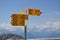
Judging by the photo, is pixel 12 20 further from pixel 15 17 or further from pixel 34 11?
pixel 34 11

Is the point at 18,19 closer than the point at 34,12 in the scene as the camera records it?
Yes

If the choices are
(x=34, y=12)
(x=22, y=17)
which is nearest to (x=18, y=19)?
(x=22, y=17)

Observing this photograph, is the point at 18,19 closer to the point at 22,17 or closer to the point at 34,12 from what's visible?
the point at 22,17

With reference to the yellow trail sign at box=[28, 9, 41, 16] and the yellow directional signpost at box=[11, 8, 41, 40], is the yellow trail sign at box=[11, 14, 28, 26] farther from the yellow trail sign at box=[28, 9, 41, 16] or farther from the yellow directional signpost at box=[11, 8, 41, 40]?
the yellow trail sign at box=[28, 9, 41, 16]

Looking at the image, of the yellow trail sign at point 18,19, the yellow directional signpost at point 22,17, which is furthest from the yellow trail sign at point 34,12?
the yellow trail sign at point 18,19

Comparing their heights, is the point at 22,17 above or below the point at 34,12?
below

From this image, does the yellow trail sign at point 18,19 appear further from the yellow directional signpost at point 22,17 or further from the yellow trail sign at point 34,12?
the yellow trail sign at point 34,12

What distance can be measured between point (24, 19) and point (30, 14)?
0.21m

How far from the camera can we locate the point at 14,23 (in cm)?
566

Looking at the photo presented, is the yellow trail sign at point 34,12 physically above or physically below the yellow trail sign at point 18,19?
above

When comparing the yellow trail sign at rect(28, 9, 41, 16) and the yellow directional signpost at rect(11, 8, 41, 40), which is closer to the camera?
the yellow directional signpost at rect(11, 8, 41, 40)

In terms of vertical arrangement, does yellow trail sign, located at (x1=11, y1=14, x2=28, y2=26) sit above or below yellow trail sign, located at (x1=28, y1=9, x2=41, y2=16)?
below

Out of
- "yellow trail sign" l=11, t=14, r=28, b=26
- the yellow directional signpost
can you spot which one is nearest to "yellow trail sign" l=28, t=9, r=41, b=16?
the yellow directional signpost

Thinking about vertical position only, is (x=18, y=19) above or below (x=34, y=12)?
below
